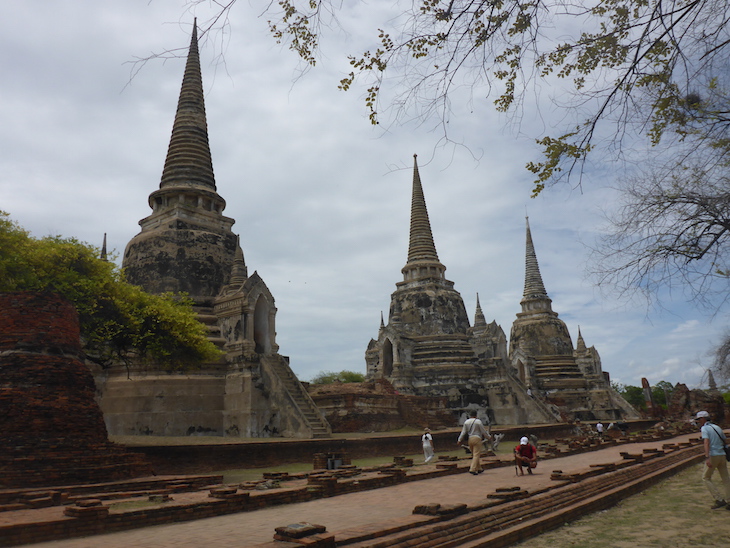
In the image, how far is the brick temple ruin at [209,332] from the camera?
57.0 ft

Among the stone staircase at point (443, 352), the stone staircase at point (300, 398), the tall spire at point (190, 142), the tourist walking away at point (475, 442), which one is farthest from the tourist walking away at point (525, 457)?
the stone staircase at point (443, 352)

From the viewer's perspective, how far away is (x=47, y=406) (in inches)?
406

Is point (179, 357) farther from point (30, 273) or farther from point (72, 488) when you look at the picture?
point (72, 488)

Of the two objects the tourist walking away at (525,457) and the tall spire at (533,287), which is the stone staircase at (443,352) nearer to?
the tall spire at (533,287)

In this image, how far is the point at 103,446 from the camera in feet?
34.6

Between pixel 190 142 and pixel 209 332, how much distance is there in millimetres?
9259

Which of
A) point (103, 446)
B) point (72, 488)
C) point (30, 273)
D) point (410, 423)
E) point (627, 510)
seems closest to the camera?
point (627, 510)

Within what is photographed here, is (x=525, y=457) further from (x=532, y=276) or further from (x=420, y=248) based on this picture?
(x=532, y=276)

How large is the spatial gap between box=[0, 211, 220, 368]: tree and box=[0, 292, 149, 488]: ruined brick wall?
4.31 feet

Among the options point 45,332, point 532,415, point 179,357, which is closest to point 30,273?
point 45,332

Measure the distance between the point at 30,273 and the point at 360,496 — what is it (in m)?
9.00

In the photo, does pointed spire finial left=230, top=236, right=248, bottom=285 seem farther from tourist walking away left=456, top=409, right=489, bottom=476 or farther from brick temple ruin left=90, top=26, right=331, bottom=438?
tourist walking away left=456, top=409, right=489, bottom=476

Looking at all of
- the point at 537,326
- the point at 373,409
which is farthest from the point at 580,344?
the point at 373,409

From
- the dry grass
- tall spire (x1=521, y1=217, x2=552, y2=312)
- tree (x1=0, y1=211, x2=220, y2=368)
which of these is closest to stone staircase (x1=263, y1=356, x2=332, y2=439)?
tree (x1=0, y1=211, x2=220, y2=368)
